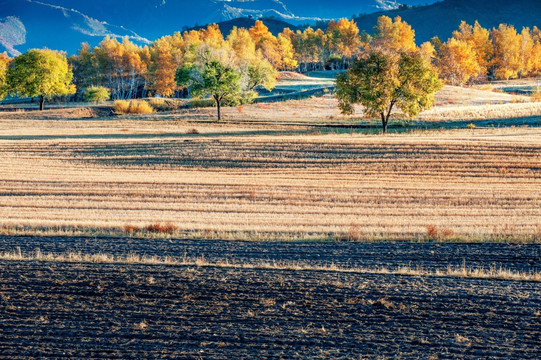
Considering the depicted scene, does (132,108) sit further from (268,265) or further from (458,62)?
(268,265)

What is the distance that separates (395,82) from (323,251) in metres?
32.1

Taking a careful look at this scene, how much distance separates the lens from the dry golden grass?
19.8 m

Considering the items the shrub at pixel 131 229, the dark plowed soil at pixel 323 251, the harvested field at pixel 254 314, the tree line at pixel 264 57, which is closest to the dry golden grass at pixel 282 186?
the shrub at pixel 131 229

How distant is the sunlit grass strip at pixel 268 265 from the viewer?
13461 mm

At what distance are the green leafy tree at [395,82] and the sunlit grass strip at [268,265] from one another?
108 feet

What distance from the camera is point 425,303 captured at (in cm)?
1125

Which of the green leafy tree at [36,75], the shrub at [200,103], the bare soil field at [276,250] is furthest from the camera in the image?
the shrub at [200,103]

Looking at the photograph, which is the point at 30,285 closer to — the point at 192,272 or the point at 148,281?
the point at 148,281

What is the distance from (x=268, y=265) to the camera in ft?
46.7

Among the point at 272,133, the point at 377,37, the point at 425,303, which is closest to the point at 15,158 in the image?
the point at 272,133

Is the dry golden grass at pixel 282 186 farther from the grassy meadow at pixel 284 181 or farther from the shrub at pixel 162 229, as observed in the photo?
the shrub at pixel 162 229

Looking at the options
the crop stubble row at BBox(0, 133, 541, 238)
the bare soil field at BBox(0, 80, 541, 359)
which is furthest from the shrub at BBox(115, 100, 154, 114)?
the bare soil field at BBox(0, 80, 541, 359)

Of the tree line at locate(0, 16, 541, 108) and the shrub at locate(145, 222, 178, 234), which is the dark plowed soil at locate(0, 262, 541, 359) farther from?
the tree line at locate(0, 16, 541, 108)

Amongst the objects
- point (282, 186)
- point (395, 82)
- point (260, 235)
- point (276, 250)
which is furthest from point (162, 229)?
point (395, 82)
